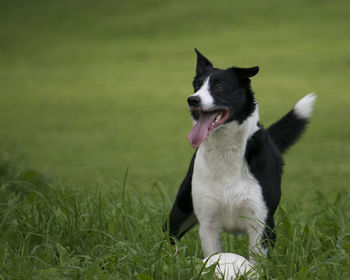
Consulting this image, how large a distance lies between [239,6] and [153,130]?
12005mm

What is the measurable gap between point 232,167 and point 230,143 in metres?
0.12

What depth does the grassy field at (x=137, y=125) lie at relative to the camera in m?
3.19

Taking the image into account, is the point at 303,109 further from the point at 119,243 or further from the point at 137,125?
the point at 137,125

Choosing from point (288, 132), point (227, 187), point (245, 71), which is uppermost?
point (245, 71)

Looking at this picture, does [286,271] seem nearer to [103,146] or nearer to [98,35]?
[103,146]

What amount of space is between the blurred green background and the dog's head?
4.28ft

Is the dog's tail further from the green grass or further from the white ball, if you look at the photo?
the white ball

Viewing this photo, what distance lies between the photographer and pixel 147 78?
43.9 feet

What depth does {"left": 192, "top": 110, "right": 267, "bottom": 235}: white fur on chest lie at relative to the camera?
2.97 m

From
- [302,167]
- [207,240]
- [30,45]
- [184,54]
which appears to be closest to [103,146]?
[302,167]

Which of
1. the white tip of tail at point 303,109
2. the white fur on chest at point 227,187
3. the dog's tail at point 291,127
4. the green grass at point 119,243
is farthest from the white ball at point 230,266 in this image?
the white tip of tail at point 303,109

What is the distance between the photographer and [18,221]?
141 inches

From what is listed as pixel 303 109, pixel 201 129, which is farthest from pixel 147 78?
pixel 201 129

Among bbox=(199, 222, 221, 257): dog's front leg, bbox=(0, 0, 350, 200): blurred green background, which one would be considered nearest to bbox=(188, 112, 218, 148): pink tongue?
bbox=(199, 222, 221, 257): dog's front leg
